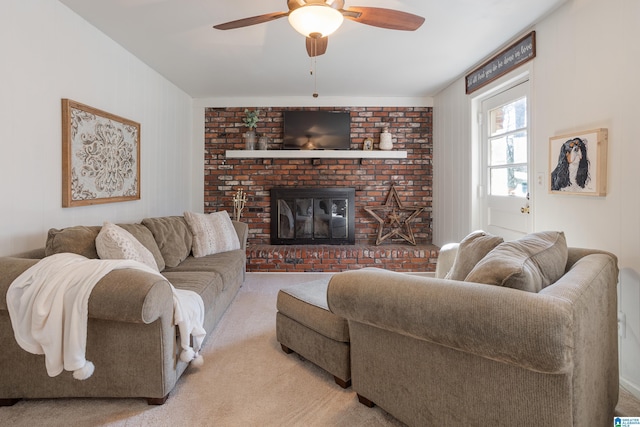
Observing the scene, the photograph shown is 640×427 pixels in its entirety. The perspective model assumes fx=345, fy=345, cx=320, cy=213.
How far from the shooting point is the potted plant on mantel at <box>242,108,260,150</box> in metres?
4.70

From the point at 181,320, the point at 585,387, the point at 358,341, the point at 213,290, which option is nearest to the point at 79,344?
the point at 181,320

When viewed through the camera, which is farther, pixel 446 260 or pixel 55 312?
pixel 446 260

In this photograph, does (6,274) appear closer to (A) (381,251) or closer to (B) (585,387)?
(B) (585,387)

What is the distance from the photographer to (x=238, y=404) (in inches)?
Result: 68.1

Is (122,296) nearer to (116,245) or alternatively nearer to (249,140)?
(116,245)

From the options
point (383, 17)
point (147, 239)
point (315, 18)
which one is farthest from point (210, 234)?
point (383, 17)

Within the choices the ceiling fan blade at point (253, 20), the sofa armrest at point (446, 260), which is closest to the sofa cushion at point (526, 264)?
the sofa armrest at point (446, 260)

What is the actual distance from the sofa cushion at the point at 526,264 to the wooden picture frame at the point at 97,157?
2.66m

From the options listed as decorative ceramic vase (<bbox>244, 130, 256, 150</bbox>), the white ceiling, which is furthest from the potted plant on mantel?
the white ceiling

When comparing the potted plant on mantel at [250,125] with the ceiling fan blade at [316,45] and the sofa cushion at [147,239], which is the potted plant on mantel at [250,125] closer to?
the sofa cushion at [147,239]

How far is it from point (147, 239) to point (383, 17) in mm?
2270

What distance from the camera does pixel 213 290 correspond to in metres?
2.47

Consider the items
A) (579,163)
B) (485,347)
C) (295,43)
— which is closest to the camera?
(485,347)

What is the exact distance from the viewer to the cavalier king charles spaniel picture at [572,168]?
2.16m
